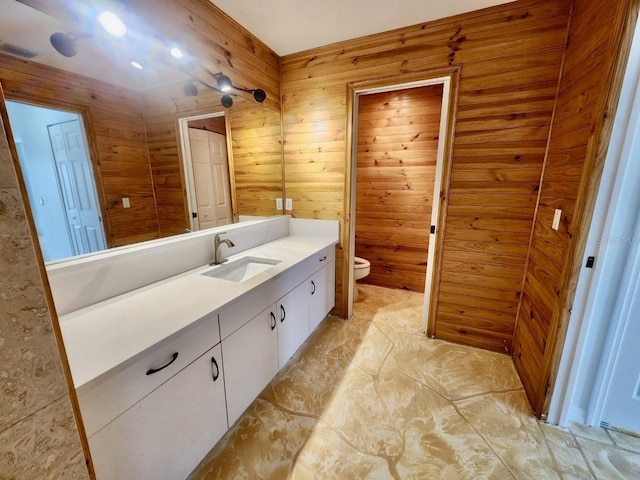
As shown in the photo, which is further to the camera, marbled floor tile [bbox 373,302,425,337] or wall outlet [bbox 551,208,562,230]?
marbled floor tile [bbox 373,302,425,337]

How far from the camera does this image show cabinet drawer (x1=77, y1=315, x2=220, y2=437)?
31.0 inches

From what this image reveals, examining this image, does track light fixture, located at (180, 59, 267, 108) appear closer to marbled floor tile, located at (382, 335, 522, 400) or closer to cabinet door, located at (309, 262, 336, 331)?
cabinet door, located at (309, 262, 336, 331)

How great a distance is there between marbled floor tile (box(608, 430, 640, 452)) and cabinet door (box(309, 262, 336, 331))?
1.85 meters

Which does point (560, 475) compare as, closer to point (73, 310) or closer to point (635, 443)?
point (635, 443)

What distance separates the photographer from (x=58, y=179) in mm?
1101

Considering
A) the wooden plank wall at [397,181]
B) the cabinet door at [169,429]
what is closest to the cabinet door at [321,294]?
the cabinet door at [169,429]

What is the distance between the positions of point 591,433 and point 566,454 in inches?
10.6

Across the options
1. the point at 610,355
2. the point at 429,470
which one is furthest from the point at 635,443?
the point at 429,470

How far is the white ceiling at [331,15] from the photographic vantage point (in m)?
1.70

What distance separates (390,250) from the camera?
11.1 feet

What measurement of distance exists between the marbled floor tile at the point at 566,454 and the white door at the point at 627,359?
0.28 meters

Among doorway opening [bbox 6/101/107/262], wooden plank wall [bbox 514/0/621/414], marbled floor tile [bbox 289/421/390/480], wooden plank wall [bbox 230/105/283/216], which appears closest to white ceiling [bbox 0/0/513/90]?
doorway opening [bbox 6/101/107/262]

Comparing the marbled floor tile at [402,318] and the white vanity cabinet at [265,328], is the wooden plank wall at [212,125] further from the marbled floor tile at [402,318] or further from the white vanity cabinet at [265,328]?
the marbled floor tile at [402,318]

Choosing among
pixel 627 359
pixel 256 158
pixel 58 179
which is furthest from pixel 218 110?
pixel 627 359
